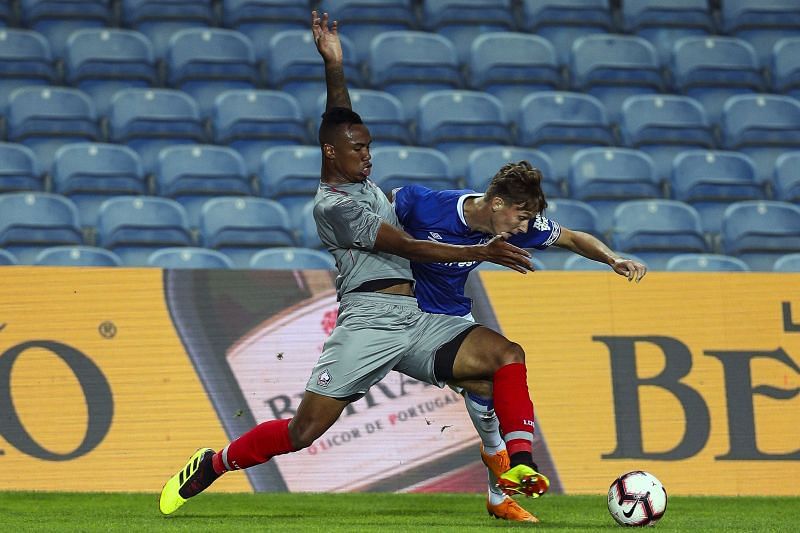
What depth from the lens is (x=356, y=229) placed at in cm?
553

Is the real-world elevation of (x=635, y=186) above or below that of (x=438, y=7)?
below

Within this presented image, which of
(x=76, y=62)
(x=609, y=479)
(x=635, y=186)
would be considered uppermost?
(x=76, y=62)

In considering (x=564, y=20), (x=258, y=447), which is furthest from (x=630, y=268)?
(x=564, y=20)

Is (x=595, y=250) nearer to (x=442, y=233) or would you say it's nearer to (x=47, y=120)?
(x=442, y=233)

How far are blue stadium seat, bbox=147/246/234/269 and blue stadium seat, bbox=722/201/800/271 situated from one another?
4.27 metres

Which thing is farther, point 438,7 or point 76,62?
point 438,7

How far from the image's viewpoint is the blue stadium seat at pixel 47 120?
402 inches

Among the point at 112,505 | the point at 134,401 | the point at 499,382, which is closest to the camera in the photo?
the point at 499,382

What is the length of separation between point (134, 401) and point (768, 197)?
20.8 feet

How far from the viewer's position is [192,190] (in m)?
9.90

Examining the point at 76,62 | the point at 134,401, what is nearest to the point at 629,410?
the point at 134,401

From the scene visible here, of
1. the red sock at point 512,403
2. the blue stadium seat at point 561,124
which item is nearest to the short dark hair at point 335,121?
the red sock at point 512,403

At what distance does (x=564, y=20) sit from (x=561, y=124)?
1.88m

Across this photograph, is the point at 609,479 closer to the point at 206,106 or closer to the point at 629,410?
the point at 629,410
